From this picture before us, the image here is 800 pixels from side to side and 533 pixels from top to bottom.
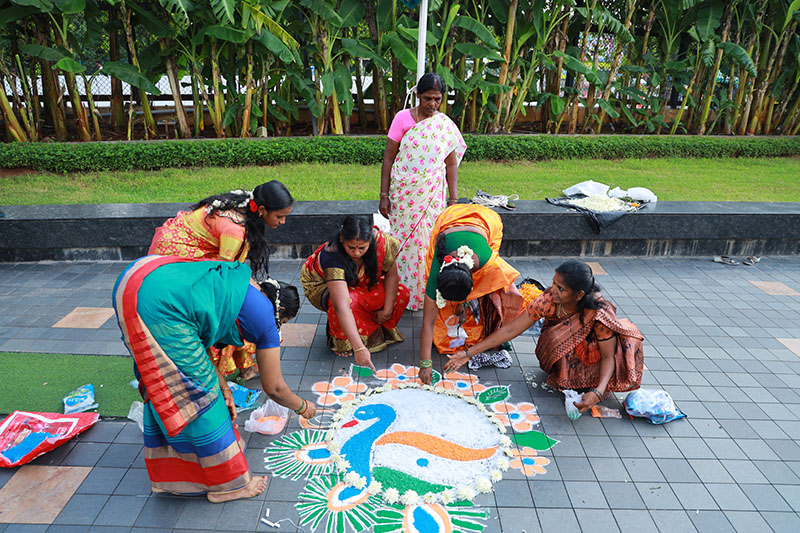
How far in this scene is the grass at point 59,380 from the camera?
9.43 feet

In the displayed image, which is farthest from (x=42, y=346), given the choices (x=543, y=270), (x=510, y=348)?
(x=543, y=270)

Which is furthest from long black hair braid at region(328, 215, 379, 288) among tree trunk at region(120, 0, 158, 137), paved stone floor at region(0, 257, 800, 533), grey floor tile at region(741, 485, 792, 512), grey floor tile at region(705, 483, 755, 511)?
tree trunk at region(120, 0, 158, 137)

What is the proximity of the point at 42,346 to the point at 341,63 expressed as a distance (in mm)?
5582

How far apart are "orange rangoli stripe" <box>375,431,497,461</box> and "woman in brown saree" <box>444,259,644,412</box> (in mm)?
428

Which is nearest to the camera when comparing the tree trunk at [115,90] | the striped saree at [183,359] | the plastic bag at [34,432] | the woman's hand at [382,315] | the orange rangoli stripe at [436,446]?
A: the striped saree at [183,359]

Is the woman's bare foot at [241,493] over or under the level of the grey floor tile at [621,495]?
over

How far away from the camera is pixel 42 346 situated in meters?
3.45

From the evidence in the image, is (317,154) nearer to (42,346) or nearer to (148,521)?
(42,346)

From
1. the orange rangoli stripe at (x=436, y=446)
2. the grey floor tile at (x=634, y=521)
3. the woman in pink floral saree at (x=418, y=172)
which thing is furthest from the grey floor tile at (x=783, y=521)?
the woman in pink floral saree at (x=418, y=172)

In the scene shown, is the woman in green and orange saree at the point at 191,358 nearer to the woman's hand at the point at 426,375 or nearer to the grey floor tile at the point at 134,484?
the grey floor tile at the point at 134,484

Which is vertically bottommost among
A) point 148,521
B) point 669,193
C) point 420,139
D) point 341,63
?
point 148,521

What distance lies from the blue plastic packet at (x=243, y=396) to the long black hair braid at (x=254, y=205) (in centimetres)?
67

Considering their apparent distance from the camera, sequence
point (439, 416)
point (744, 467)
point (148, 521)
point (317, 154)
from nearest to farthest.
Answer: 1. point (148, 521)
2. point (744, 467)
3. point (439, 416)
4. point (317, 154)

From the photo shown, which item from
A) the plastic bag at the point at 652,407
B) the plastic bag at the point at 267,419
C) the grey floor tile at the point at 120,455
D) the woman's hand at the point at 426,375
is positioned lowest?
the grey floor tile at the point at 120,455
